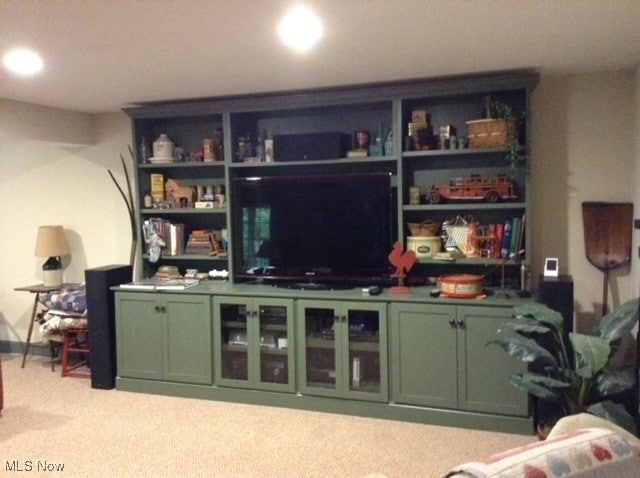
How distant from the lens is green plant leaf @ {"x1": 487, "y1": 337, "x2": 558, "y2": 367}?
2816 mm

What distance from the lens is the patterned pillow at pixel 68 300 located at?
171 inches

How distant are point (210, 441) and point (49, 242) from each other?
249cm

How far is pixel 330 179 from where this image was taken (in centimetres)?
386

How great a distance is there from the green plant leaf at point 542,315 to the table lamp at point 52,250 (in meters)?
3.76

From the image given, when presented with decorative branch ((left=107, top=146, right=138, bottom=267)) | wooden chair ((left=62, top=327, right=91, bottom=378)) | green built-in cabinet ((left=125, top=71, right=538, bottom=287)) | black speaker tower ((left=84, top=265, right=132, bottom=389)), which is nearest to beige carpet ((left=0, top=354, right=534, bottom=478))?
black speaker tower ((left=84, top=265, right=132, bottom=389))

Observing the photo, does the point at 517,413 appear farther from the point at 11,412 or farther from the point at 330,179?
the point at 11,412

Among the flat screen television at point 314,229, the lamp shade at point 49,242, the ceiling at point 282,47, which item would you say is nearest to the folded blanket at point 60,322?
the lamp shade at point 49,242

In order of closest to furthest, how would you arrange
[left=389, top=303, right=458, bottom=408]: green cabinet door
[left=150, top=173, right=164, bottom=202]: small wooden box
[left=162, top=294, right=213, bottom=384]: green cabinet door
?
[left=389, top=303, right=458, bottom=408]: green cabinet door
[left=162, top=294, right=213, bottom=384]: green cabinet door
[left=150, top=173, right=164, bottom=202]: small wooden box

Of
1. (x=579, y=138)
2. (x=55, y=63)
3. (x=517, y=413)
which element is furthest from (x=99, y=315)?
(x=579, y=138)

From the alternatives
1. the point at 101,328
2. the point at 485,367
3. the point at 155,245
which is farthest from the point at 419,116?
the point at 101,328

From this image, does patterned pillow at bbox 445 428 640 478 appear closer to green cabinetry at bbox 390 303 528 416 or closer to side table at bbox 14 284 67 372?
green cabinetry at bbox 390 303 528 416

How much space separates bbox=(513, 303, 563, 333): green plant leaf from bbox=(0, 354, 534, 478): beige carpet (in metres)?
0.79

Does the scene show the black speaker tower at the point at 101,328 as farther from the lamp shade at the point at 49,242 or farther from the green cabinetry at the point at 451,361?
the green cabinetry at the point at 451,361

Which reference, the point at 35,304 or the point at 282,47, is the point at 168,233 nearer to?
the point at 35,304
